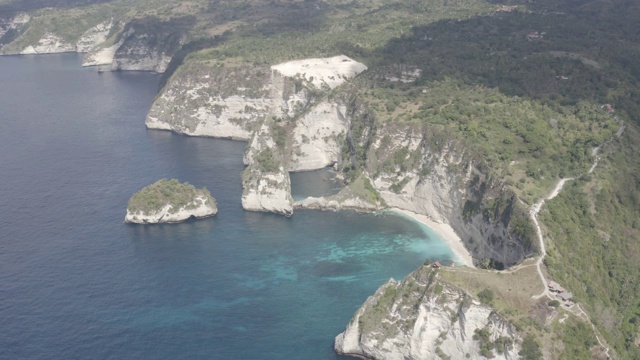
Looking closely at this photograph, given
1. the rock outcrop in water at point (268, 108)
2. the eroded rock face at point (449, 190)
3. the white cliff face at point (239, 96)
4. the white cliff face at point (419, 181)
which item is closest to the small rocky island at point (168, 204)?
the rock outcrop in water at point (268, 108)

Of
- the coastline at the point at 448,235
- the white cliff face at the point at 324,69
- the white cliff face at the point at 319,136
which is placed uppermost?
the white cliff face at the point at 324,69

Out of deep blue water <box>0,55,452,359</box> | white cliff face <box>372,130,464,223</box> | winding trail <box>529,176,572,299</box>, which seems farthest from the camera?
white cliff face <box>372,130,464,223</box>

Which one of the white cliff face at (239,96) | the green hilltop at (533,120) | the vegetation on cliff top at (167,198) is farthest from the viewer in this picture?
the white cliff face at (239,96)

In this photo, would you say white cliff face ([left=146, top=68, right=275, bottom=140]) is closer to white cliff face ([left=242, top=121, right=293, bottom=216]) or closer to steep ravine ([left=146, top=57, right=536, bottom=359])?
steep ravine ([left=146, top=57, right=536, bottom=359])

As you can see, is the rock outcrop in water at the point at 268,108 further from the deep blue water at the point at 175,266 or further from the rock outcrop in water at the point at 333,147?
the deep blue water at the point at 175,266

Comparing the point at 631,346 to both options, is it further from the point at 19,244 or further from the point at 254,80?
the point at 254,80

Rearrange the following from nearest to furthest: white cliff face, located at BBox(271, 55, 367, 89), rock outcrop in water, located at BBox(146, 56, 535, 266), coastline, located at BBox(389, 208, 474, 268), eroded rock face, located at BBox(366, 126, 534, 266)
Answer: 1. eroded rock face, located at BBox(366, 126, 534, 266)
2. rock outcrop in water, located at BBox(146, 56, 535, 266)
3. coastline, located at BBox(389, 208, 474, 268)
4. white cliff face, located at BBox(271, 55, 367, 89)

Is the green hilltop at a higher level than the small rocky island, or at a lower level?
higher

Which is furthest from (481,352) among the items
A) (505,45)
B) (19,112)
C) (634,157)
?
(19,112)

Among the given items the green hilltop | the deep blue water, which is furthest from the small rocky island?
the deep blue water

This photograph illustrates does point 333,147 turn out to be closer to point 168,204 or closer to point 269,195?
point 269,195
